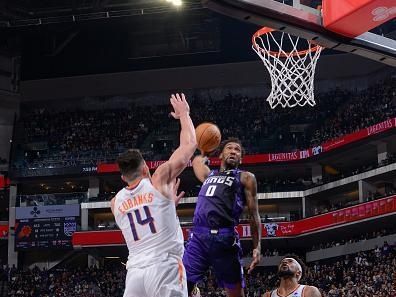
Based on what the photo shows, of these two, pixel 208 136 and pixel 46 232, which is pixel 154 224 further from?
pixel 46 232

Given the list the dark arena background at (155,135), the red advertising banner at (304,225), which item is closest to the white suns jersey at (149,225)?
the dark arena background at (155,135)

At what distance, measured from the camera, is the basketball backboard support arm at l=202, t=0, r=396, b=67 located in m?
6.86

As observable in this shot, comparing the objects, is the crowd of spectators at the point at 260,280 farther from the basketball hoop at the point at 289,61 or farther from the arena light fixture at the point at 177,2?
the arena light fixture at the point at 177,2

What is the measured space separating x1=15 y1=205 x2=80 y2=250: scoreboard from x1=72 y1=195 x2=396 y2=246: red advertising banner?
2.52 feet

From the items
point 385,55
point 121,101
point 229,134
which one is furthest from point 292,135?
point 385,55

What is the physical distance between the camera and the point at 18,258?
34625 millimetres

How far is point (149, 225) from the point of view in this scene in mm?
5035

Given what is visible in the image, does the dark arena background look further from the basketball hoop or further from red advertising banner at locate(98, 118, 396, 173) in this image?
the basketball hoop

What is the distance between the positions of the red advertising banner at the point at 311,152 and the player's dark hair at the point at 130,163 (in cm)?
2443

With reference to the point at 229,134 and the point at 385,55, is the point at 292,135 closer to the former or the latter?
the point at 229,134

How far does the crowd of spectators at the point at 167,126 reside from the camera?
3244cm

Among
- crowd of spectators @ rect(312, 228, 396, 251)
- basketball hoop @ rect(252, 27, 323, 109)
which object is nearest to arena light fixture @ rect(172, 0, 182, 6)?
crowd of spectators @ rect(312, 228, 396, 251)

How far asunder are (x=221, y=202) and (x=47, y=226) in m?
27.3

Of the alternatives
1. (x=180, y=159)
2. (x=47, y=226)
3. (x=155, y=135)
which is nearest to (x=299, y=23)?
(x=180, y=159)
